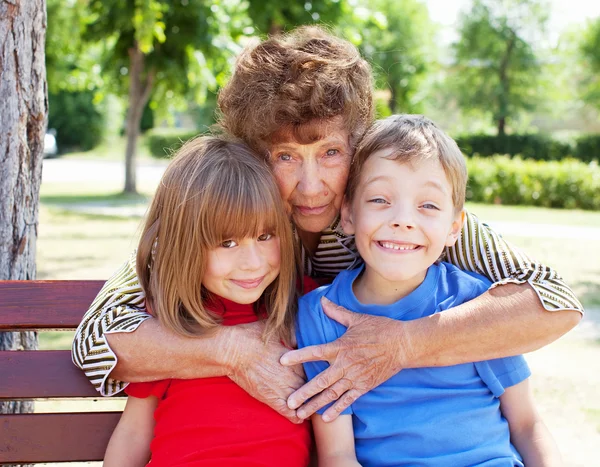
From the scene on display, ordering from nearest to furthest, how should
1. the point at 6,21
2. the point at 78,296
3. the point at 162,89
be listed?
the point at 78,296, the point at 6,21, the point at 162,89

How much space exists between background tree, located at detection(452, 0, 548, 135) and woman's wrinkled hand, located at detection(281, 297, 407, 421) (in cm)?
3474

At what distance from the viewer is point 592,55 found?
29.5m

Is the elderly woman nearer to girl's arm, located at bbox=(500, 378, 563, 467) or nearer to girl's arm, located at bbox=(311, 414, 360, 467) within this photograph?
girl's arm, located at bbox=(311, 414, 360, 467)

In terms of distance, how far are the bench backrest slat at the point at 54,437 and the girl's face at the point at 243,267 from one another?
63 cm

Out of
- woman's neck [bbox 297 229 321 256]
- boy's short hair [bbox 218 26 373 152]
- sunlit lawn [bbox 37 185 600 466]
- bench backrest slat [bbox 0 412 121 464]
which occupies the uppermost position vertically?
boy's short hair [bbox 218 26 373 152]

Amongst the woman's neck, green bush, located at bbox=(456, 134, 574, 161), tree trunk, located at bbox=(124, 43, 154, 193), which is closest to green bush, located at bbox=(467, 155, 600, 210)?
tree trunk, located at bbox=(124, 43, 154, 193)

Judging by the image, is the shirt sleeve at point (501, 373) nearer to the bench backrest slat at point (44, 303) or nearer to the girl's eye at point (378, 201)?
the girl's eye at point (378, 201)

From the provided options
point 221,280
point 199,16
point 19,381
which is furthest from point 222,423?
point 199,16

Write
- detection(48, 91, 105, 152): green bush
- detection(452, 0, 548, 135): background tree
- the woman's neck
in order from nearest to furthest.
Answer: the woman's neck → detection(452, 0, 548, 135): background tree → detection(48, 91, 105, 152): green bush

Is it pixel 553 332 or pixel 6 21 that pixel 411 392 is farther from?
pixel 6 21

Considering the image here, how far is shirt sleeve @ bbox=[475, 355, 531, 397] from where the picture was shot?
2172mm

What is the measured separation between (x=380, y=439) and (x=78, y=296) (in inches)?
46.8

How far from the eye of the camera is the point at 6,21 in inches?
109

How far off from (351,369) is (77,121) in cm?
3922
